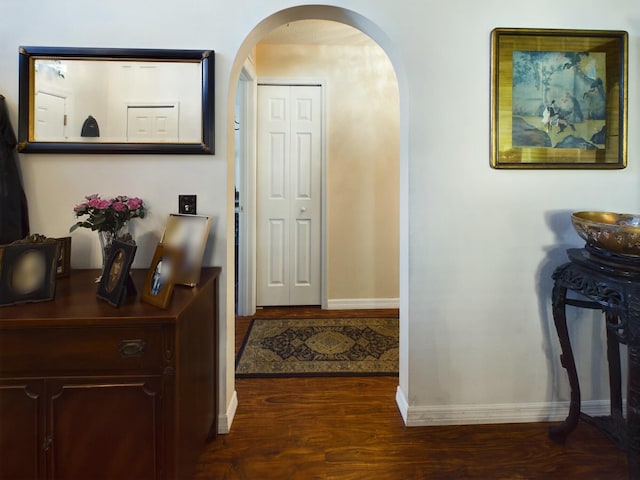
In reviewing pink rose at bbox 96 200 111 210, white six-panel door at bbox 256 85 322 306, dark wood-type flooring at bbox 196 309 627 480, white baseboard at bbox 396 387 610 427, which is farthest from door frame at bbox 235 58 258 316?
white baseboard at bbox 396 387 610 427

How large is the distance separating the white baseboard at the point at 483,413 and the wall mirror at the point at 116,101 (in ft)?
5.36

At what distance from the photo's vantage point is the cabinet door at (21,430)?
1.03 meters

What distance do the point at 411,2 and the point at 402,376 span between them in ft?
6.13

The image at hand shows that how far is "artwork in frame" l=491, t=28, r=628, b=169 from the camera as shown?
1.65 m

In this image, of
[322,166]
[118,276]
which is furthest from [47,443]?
[322,166]

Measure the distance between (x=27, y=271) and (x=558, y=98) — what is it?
2329 mm

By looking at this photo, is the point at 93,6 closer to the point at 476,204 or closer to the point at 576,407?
the point at 476,204

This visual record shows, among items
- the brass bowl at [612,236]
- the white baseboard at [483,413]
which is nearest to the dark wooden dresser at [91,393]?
the white baseboard at [483,413]

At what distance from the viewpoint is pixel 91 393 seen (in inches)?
41.1

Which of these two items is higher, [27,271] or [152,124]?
[152,124]

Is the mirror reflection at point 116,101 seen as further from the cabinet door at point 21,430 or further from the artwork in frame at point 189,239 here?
the cabinet door at point 21,430

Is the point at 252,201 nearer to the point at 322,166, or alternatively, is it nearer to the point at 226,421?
the point at 322,166

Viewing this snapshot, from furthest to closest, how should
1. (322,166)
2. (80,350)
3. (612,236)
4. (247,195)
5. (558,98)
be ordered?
(322,166) → (247,195) → (558,98) → (612,236) → (80,350)

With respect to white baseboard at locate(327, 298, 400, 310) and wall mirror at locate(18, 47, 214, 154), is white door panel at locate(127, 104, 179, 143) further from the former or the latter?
white baseboard at locate(327, 298, 400, 310)
